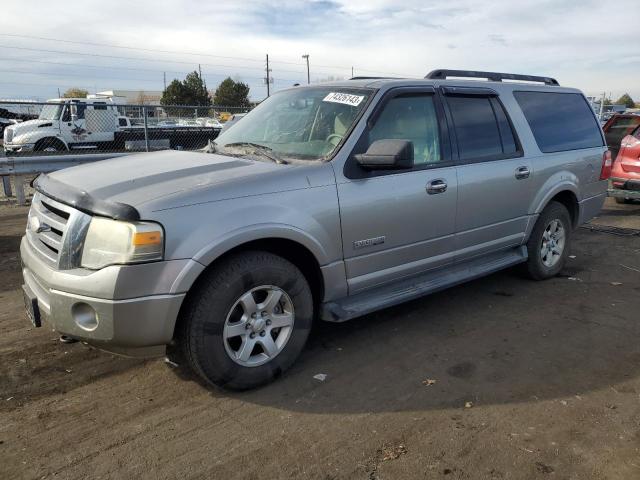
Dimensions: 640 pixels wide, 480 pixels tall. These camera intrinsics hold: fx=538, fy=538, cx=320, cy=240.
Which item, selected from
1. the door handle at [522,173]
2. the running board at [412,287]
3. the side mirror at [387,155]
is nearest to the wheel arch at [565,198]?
the door handle at [522,173]

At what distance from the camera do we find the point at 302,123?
4.05m

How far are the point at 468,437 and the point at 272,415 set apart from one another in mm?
1072

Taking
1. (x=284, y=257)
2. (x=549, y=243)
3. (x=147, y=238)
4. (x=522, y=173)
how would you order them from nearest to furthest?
(x=147, y=238) → (x=284, y=257) → (x=522, y=173) → (x=549, y=243)

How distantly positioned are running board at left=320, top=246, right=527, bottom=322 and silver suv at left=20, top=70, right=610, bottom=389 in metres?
0.01

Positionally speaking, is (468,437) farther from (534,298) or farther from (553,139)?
(553,139)

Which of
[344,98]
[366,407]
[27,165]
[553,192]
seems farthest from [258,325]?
[27,165]

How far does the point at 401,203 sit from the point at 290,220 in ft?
3.13

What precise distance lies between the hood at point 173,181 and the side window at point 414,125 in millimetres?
716

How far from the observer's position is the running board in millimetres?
3596

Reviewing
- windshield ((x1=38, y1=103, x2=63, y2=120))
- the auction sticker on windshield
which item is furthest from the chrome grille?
windshield ((x1=38, y1=103, x2=63, y2=120))

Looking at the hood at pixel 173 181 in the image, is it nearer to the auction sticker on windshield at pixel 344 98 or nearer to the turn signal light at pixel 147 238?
the turn signal light at pixel 147 238

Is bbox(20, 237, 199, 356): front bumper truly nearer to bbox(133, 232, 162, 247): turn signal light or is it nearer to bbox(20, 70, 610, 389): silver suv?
bbox(20, 70, 610, 389): silver suv

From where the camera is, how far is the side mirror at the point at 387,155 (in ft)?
11.3

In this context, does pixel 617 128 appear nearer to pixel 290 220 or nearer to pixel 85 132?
pixel 290 220
